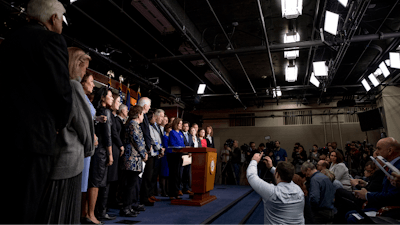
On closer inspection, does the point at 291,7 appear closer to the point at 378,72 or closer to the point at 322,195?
the point at 322,195

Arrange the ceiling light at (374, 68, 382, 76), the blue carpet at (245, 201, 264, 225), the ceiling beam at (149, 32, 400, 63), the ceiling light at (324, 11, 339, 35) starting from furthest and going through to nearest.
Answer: the ceiling light at (374, 68, 382, 76), the ceiling beam at (149, 32, 400, 63), the ceiling light at (324, 11, 339, 35), the blue carpet at (245, 201, 264, 225)

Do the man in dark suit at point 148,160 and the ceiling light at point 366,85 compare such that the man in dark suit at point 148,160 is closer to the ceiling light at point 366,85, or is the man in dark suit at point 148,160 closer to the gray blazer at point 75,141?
the gray blazer at point 75,141

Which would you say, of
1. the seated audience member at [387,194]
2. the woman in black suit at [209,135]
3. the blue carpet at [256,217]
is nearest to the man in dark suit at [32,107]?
the seated audience member at [387,194]

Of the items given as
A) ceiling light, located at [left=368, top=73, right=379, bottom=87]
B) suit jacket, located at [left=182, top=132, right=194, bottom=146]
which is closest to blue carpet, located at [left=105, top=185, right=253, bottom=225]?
suit jacket, located at [left=182, top=132, right=194, bottom=146]

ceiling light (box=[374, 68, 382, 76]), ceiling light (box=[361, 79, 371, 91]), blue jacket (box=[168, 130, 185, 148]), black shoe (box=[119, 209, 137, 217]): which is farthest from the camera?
ceiling light (box=[361, 79, 371, 91])

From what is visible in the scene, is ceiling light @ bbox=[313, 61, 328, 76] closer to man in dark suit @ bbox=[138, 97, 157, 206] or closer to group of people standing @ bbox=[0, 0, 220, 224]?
man in dark suit @ bbox=[138, 97, 157, 206]

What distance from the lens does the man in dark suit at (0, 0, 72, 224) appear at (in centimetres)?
80

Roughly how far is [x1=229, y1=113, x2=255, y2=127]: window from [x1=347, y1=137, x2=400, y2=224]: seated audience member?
9658mm

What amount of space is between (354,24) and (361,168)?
16.3 feet

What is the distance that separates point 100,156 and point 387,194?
2.68m

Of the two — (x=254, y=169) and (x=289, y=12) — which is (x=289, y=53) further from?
(x=254, y=169)

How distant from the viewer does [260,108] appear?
38.7 feet

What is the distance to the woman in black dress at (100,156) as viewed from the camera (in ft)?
8.08

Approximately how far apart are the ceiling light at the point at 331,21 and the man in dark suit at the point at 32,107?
4604 millimetres
